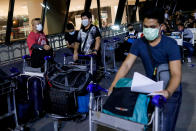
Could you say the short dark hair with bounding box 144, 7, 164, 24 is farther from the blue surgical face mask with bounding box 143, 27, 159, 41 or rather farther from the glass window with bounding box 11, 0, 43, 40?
the glass window with bounding box 11, 0, 43, 40

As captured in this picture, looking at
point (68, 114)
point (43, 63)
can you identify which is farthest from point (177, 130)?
point (43, 63)

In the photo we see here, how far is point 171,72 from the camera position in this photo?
2.18 meters

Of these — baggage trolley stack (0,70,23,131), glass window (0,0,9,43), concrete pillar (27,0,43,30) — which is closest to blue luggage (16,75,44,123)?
baggage trolley stack (0,70,23,131)

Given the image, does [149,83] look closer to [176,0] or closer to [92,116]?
[92,116]

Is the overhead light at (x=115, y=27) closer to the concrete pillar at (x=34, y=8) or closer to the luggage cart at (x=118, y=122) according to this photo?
the concrete pillar at (x=34, y=8)

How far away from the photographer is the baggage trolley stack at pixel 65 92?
11.9ft

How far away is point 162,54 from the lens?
224 cm

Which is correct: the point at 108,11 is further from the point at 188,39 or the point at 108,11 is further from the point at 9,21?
the point at 9,21

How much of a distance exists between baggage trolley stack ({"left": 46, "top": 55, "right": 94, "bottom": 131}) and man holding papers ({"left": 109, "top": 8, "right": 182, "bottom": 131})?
4.58 ft

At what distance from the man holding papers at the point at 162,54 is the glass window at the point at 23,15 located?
25.4ft

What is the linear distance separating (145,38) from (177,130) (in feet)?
6.82

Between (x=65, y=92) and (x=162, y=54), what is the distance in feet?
6.01

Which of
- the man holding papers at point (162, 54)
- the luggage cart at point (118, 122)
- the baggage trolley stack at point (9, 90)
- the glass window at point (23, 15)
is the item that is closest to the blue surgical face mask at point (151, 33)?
the man holding papers at point (162, 54)

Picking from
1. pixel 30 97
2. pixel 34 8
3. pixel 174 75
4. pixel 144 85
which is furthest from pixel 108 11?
pixel 144 85
